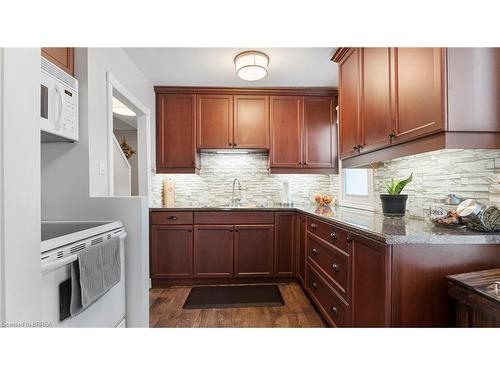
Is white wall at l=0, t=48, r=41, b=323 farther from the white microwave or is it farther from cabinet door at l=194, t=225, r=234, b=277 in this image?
cabinet door at l=194, t=225, r=234, b=277

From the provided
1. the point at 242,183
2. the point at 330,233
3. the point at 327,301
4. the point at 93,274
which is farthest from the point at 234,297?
the point at 93,274

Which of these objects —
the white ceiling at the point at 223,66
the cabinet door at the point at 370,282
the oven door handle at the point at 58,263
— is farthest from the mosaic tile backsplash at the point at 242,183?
the oven door handle at the point at 58,263

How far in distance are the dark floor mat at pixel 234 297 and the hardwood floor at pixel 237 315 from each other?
76mm

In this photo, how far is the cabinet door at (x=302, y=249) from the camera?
2604 millimetres

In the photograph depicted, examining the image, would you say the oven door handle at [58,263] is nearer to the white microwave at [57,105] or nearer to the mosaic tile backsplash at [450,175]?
the white microwave at [57,105]

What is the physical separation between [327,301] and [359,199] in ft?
4.60

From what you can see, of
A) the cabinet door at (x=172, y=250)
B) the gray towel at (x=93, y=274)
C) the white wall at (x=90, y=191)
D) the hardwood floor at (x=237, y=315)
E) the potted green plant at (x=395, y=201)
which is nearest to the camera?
the gray towel at (x=93, y=274)

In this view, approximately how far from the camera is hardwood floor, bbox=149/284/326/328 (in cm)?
203

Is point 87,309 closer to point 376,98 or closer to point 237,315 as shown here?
point 237,315

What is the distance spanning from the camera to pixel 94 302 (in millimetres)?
1207

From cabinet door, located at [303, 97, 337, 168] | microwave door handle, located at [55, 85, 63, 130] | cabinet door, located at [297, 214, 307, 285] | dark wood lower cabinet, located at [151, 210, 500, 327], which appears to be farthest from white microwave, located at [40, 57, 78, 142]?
cabinet door, located at [303, 97, 337, 168]
